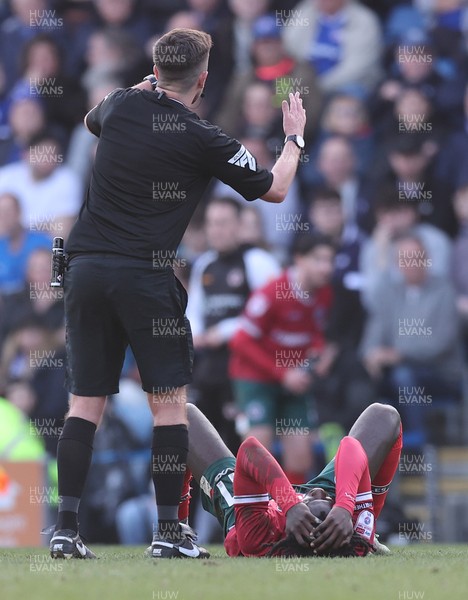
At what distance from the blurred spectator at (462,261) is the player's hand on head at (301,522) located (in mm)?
5253

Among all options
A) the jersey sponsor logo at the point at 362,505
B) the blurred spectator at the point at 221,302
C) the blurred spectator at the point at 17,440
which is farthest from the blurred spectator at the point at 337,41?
the jersey sponsor logo at the point at 362,505

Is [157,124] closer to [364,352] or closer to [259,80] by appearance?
[364,352]

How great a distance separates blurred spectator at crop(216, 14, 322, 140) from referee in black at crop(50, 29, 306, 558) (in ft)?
18.5

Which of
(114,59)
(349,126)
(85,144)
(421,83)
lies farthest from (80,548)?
(114,59)

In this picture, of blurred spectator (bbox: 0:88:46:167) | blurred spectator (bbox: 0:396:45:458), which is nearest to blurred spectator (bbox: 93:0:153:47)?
blurred spectator (bbox: 0:88:46:167)

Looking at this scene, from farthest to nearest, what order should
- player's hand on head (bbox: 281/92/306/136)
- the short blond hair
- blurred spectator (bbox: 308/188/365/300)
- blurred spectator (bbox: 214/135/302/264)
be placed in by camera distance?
blurred spectator (bbox: 214/135/302/264) < blurred spectator (bbox: 308/188/365/300) < player's hand on head (bbox: 281/92/306/136) < the short blond hair

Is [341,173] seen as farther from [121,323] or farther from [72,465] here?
[72,465]

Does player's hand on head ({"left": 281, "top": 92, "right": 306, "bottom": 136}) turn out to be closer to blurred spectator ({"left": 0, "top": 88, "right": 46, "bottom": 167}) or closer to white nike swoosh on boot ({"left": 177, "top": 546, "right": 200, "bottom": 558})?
white nike swoosh on boot ({"left": 177, "top": 546, "right": 200, "bottom": 558})

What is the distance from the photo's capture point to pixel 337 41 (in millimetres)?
11234

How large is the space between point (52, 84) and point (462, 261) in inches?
174

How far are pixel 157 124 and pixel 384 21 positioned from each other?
6.38 metres

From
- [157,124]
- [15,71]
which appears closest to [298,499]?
[157,124]

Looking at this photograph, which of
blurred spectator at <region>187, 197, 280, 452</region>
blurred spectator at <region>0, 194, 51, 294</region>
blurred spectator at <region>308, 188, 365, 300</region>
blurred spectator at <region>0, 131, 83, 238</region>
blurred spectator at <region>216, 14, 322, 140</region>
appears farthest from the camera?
blurred spectator at <region>0, 131, 83, 238</region>

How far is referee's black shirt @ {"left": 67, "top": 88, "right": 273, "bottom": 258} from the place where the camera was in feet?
17.6
